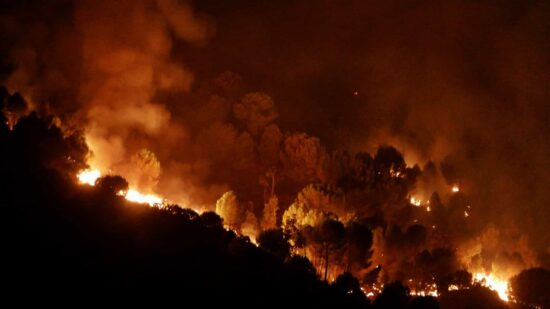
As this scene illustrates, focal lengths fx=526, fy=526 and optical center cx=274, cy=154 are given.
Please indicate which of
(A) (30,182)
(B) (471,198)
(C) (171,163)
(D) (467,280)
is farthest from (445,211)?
(A) (30,182)

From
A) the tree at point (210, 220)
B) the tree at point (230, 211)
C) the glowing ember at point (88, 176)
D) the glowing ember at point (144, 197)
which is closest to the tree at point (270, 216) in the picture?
the tree at point (230, 211)

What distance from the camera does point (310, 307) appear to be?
72.3 feet

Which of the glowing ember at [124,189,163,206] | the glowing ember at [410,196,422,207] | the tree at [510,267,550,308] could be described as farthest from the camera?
the glowing ember at [410,196,422,207]

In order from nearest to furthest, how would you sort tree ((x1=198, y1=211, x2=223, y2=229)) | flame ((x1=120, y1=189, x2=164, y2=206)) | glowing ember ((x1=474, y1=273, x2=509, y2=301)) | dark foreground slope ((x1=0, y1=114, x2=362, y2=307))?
dark foreground slope ((x1=0, y1=114, x2=362, y2=307)), tree ((x1=198, y1=211, x2=223, y2=229)), flame ((x1=120, y1=189, x2=164, y2=206)), glowing ember ((x1=474, y1=273, x2=509, y2=301))

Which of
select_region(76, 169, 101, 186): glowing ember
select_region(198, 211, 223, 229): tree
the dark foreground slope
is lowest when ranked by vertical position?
the dark foreground slope

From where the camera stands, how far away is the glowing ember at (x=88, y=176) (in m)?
30.5

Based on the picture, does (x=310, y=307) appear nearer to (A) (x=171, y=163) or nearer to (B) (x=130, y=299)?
(B) (x=130, y=299)

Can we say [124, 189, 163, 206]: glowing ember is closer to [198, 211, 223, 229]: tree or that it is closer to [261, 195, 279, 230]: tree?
[198, 211, 223, 229]: tree

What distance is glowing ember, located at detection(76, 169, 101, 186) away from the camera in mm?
30462

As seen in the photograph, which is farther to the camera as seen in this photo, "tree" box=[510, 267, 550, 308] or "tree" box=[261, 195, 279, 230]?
"tree" box=[510, 267, 550, 308]

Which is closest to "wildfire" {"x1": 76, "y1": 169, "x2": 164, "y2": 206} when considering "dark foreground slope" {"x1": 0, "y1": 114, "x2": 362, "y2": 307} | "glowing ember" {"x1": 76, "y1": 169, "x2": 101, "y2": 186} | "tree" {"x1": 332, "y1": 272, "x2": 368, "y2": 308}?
"glowing ember" {"x1": 76, "y1": 169, "x2": 101, "y2": 186}

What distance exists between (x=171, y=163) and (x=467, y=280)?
23210 millimetres

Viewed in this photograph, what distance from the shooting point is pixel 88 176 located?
31672 mm

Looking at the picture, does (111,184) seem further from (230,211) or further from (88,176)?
(230,211)
